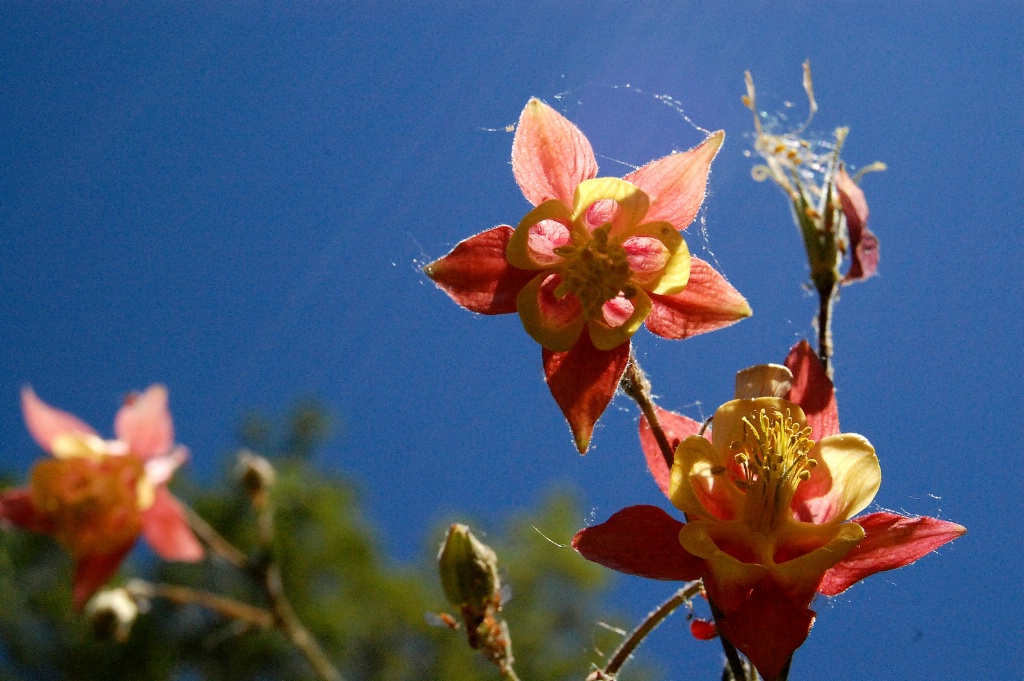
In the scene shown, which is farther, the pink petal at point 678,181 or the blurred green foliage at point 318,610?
the blurred green foliage at point 318,610

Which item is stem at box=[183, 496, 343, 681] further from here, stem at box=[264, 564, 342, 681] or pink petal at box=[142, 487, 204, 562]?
pink petal at box=[142, 487, 204, 562]

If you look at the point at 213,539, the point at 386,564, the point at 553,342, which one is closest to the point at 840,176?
the point at 553,342

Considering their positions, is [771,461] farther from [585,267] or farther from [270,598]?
[270,598]

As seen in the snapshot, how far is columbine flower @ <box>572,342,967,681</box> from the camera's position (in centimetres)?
110

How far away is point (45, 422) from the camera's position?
1387 mm

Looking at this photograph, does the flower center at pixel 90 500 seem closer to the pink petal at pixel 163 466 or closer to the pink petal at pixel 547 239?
the pink petal at pixel 163 466

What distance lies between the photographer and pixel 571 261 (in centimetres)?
136

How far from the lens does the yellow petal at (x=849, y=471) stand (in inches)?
46.4

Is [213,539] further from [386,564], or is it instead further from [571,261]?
[386,564]

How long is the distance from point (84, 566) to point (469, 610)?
2.09 feet

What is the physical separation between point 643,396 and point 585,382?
0.09m

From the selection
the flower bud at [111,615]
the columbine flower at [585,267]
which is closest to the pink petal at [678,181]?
the columbine flower at [585,267]

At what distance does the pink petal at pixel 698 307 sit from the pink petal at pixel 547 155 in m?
0.24

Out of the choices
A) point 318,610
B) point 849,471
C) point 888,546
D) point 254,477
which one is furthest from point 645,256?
point 318,610
